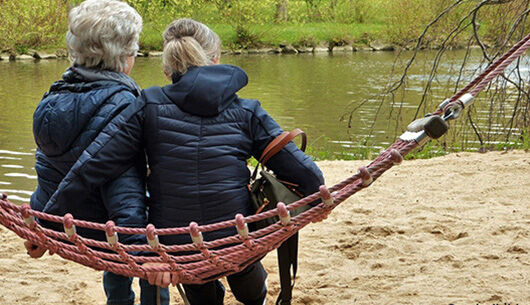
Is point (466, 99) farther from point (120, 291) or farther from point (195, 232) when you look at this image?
point (120, 291)

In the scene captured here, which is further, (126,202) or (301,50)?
(301,50)

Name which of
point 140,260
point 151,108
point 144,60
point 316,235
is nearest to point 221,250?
point 140,260

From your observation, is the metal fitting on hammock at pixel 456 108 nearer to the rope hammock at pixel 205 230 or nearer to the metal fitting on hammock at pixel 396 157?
the rope hammock at pixel 205 230

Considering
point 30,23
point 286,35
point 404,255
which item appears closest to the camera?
point 404,255

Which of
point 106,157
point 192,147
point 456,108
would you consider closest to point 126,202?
Answer: point 106,157

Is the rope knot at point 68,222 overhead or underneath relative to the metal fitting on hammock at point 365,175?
underneath

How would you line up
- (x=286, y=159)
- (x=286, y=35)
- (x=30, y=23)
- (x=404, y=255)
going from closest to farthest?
(x=286, y=159)
(x=404, y=255)
(x=30, y=23)
(x=286, y=35)

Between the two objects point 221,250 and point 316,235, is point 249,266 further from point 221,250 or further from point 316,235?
point 316,235

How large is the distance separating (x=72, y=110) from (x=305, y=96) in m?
11.1

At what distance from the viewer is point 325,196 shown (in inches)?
85.6

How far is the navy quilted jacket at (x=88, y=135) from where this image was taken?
2264mm

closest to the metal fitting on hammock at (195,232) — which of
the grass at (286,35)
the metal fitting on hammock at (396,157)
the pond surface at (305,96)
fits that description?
the metal fitting on hammock at (396,157)

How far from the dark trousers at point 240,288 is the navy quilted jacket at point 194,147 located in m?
0.35

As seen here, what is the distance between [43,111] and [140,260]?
2.09 feet
